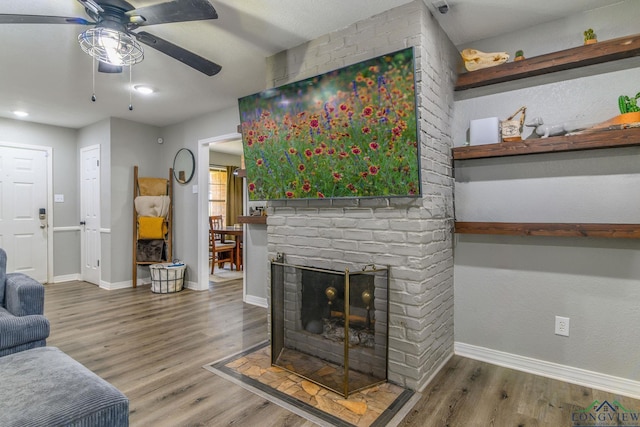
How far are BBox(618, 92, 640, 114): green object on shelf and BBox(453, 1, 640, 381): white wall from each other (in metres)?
0.12

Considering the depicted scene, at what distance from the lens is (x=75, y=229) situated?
5.36 metres

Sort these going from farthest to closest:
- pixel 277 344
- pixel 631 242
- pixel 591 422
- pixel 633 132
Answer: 1. pixel 277 344
2. pixel 631 242
3. pixel 633 132
4. pixel 591 422

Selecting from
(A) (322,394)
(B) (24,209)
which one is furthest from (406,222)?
(B) (24,209)

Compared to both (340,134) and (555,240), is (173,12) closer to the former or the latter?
(340,134)

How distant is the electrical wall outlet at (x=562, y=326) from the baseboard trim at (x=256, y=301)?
2742 millimetres

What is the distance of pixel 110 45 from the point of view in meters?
1.95

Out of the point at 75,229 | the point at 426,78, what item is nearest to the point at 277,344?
the point at 426,78

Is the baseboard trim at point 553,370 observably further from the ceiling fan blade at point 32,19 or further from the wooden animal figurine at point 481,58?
the ceiling fan blade at point 32,19

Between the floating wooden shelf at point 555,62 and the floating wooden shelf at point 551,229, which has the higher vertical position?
the floating wooden shelf at point 555,62

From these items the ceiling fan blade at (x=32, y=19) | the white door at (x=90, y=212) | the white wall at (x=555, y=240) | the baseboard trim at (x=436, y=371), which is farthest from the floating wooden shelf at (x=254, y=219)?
the white door at (x=90, y=212)

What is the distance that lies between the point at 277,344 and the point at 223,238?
15.7 ft

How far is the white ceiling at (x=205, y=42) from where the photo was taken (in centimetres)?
215

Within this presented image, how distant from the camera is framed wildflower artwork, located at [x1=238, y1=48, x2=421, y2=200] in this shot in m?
2.04

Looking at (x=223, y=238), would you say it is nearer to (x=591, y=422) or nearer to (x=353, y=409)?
(x=353, y=409)
